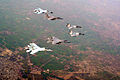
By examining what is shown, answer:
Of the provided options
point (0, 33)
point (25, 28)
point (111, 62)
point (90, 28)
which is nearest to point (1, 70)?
point (0, 33)

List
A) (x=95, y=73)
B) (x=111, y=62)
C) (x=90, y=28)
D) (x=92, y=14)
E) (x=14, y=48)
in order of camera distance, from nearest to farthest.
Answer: (x=95, y=73) → (x=14, y=48) → (x=111, y=62) → (x=90, y=28) → (x=92, y=14)

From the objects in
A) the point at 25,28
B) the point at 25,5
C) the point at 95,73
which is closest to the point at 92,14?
the point at 25,5

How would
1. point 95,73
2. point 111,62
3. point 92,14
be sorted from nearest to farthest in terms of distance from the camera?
point 95,73 → point 111,62 → point 92,14

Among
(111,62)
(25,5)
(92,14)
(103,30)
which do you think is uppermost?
(25,5)

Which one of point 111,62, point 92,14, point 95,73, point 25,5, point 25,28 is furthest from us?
point 92,14

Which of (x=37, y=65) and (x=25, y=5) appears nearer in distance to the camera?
(x=37, y=65)

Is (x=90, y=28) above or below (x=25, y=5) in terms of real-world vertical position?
below

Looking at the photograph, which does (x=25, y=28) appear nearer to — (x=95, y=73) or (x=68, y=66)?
(x=68, y=66)

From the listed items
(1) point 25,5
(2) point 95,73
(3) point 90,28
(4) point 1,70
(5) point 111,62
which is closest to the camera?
(4) point 1,70

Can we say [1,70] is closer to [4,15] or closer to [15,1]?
[4,15]
